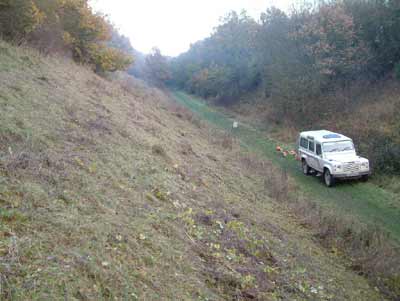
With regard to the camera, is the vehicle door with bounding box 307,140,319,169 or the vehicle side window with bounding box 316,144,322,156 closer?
the vehicle side window with bounding box 316,144,322,156

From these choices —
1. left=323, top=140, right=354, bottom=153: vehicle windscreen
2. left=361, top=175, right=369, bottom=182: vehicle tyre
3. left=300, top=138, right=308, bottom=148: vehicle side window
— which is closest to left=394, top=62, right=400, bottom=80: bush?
left=300, top=138, right=308, bottom=148: vehicle side window

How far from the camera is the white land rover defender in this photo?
49.7ft

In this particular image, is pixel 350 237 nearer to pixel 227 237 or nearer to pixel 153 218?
pixel 227 237

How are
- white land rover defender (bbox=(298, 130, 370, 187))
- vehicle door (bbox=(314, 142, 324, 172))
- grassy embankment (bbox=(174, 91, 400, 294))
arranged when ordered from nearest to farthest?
1. grassy embankment (bbox=(174, 91, 400, 294))
2. white land rover defender (bbox=(298, 130, 370, 187))
3. vehicle door (bbox=(314, 142, 324, 172))

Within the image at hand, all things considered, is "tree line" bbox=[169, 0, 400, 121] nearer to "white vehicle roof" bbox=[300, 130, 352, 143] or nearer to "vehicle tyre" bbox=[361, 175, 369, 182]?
"white vehicle roof" bbox=[300, 130, 352, 143]

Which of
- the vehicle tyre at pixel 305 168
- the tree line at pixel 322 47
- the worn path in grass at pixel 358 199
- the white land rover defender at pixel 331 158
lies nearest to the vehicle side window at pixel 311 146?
the white land rover defender at pixel 331 158

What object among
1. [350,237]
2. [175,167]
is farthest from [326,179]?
[175,167]

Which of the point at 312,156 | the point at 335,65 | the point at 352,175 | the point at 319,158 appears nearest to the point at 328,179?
the point at 352,175

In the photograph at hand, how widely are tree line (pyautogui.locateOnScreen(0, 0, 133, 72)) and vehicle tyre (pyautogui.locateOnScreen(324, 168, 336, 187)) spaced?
45.4ft

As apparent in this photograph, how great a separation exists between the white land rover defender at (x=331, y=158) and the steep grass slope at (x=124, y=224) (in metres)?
4.55

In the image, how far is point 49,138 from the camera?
311 inches

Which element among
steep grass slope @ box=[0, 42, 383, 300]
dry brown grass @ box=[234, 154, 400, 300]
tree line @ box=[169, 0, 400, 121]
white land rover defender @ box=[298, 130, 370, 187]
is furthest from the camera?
tree line @ box=[169, 0, 400, 121]

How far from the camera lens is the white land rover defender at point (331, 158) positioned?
1516cm

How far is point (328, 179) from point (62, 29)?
1527 centimetres
